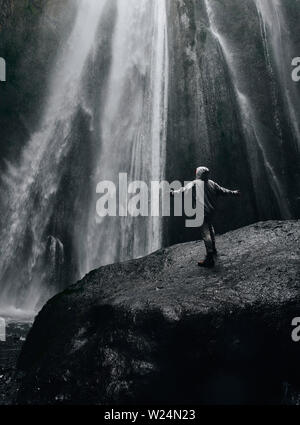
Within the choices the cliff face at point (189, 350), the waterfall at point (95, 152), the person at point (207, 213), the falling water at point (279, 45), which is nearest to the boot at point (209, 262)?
the person at point (207, 213)

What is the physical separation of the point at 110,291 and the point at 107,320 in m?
1.01

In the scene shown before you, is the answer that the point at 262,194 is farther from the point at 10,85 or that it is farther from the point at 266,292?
the point at 10,85

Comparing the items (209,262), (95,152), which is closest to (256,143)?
(95,152)

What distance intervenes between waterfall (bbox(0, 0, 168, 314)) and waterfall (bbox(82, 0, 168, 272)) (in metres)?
0.04

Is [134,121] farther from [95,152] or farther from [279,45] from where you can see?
[279,45]

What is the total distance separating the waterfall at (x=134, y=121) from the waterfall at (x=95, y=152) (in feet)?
0.14

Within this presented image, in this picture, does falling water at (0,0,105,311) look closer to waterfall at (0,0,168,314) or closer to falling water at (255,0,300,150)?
waterfall at (0,0,168,314)

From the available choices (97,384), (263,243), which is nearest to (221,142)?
(263,243)

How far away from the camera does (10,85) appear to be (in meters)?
14.4

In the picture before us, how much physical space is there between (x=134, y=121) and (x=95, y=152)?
2.24 meters

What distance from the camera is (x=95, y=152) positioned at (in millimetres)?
15602

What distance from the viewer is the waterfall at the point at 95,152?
43.9 feet

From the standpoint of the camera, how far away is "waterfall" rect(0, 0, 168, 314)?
43.9 ft

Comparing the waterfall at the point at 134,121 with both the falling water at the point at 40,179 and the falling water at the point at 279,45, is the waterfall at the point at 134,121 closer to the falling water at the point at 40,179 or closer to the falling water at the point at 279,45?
the falling water at the point at 40,179
